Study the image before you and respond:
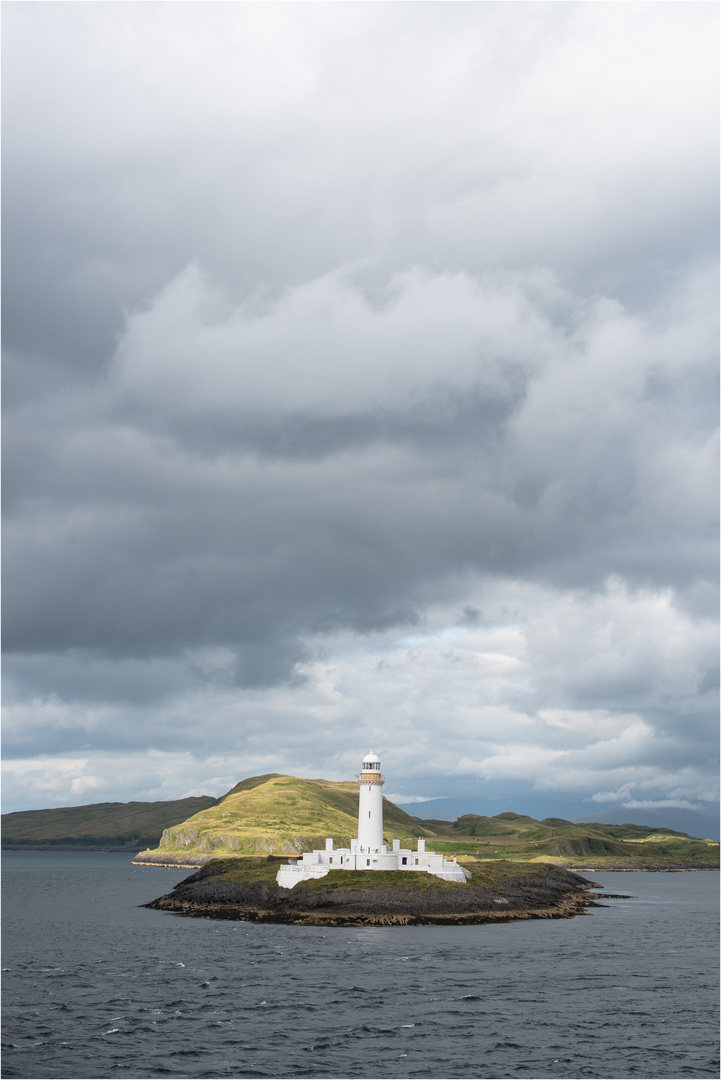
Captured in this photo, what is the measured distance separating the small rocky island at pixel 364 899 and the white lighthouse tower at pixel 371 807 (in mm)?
6994

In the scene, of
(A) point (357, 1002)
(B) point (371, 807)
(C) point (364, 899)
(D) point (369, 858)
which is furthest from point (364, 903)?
(A) point (357, 1002)

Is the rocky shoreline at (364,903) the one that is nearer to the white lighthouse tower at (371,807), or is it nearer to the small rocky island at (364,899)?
the small rocky island at (364,899)

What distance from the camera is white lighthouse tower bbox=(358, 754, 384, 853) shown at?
128 metres

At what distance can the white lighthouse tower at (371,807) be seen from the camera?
127625 mm

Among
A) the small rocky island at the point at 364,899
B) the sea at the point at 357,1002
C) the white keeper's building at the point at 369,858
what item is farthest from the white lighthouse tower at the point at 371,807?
the sea at the point at 357,1002

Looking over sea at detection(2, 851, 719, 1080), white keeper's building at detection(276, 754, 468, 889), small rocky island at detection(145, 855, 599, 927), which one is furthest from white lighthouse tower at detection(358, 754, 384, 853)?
sea at detection(2, 851, 719, 1080)

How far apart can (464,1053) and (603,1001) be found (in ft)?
65.0

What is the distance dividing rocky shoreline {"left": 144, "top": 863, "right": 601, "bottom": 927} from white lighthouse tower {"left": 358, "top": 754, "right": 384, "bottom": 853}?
8.12 meters

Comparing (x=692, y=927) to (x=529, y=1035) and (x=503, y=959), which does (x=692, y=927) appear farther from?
(x=529, y=1035)

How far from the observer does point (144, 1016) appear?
59.1m

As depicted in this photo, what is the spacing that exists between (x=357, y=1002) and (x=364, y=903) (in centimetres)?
4796

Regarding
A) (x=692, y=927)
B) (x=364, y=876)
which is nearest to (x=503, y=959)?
(x=364, y=876)

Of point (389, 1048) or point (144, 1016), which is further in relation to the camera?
point (144, 1016)

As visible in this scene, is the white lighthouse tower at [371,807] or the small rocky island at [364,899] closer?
the small rocky island at [364,899]
